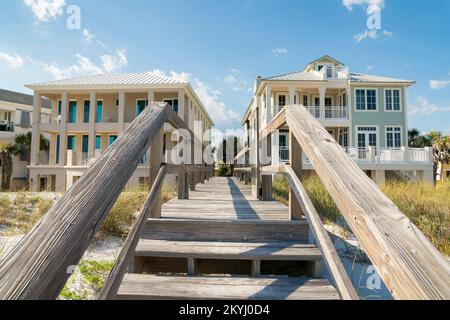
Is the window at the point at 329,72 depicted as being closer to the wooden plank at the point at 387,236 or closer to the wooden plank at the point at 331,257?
the wooden plank at the point at 331,257

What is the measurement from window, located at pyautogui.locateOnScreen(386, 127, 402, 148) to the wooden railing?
2232cm

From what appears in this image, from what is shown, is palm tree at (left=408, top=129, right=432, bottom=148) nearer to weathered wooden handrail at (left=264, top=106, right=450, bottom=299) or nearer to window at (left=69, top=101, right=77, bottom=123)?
window at (left=69, top=101, right=77, bottom=123)

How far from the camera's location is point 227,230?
2.39 meters

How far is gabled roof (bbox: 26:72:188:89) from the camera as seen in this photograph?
1716 cm

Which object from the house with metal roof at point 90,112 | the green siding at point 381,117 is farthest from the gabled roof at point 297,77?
the house with metal roof at point 90,112

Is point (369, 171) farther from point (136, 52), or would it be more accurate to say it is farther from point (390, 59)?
point (136, 52)

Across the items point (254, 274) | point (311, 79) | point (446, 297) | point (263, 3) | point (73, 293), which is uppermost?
point (311, 79)

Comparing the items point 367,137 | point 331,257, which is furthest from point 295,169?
point 367,137

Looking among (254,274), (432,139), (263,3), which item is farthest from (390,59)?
(432,139)

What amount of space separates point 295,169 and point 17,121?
34118mm

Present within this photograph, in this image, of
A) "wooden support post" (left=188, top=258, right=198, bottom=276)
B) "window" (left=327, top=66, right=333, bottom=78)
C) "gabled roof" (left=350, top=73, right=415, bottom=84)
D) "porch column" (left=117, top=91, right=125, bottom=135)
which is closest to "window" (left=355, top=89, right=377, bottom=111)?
"gabled roof" (left=350, top=73, right=415, bottom=84)

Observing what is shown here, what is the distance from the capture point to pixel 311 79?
19.1 metres

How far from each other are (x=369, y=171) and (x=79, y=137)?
2100 centimetres

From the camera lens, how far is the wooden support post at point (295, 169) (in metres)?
2.52
